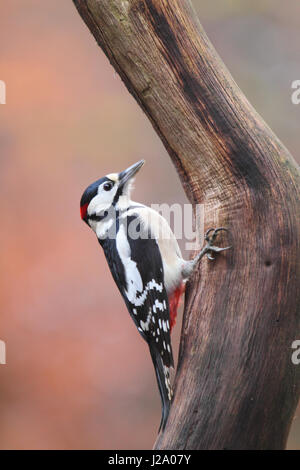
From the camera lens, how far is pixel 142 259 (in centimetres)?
171

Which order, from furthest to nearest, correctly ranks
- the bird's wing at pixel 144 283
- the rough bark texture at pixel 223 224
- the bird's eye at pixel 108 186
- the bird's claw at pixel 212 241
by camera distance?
the bird's eye at pixel 108 186
the bird's wing at pixel 144 283
the bird's claw at pixel 212 241
the rough bark texture at pixel 223 224

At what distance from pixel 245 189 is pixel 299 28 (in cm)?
260

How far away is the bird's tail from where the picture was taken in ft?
5.05

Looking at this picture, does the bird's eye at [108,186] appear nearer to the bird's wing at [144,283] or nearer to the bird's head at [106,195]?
the bird's head at [106,195]

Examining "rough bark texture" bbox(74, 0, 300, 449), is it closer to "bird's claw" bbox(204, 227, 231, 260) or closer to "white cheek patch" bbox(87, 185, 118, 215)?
"bird's claw" bbox(204, 227, 231, 260)

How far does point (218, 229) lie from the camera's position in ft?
4.99

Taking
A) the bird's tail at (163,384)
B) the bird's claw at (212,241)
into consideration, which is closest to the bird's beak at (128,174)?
the bird's claw at (212,241)

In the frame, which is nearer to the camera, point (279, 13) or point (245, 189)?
point (245, 189)

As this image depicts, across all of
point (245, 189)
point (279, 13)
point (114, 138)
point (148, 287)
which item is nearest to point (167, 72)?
point (245, 189)

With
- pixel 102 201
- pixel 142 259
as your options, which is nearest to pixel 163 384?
pixel 142 259

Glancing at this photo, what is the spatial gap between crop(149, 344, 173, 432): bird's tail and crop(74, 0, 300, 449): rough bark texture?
0.20ft

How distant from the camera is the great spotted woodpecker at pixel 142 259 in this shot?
1.66m

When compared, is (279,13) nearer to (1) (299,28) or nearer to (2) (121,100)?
(1) (299,28)

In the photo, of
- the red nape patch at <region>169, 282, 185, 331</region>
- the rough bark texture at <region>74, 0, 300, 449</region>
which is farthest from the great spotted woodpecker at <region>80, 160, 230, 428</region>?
the rough bark texture at <region>74, 0, 300, 449</region>
